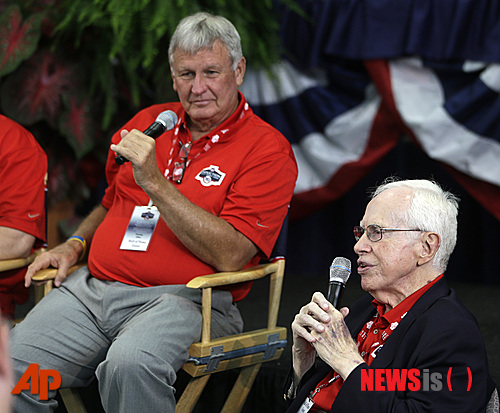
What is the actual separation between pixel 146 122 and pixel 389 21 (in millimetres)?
1462

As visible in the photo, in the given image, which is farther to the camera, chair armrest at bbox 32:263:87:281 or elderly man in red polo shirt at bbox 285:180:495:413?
chair armrest at bbox 32:263:87:281

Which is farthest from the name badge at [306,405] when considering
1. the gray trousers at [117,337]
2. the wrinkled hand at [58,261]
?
the wrinkled hand at [58,261]

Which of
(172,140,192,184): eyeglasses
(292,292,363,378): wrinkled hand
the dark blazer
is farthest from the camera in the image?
(172,140,192,184): eyeglasses

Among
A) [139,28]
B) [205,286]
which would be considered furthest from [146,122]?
[139,28]

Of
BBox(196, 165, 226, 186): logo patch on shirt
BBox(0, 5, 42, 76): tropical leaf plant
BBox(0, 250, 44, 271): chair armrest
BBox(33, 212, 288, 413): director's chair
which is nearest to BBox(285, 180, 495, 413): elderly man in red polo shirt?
BBox(33, 212, 288, 413): director's chair

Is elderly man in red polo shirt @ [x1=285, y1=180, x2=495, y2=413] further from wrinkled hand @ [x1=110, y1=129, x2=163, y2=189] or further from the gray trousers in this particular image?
wrinkled hand @ [x1=110, y1=129, x2=163, y2=189]

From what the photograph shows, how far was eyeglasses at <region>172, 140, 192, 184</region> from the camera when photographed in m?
2.18

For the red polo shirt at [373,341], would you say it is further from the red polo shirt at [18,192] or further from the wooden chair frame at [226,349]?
the red polo shirt at [18,192]

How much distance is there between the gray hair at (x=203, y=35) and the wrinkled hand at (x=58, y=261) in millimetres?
797

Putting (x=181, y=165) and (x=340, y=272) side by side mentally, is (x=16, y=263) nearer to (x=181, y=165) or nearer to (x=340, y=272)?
(x=181, y=165)

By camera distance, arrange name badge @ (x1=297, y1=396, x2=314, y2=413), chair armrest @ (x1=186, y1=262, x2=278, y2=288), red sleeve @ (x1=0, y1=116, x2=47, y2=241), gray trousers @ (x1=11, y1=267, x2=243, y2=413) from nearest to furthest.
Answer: name badge @ (x1=297, y1=396, x2=314, y2=413)
gray trousers @ (x1=11, y1=267, x2=243, y2=413)
chair armrest @ (x1=186, y1=262, x2=278, y2=288)
red sleeve @ (x1=0, y1=116, x2=47, y2=241)

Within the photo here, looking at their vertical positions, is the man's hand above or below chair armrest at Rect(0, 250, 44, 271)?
above

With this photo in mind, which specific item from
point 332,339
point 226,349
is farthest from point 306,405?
point 226,349

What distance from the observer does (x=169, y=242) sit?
6.85 feet
